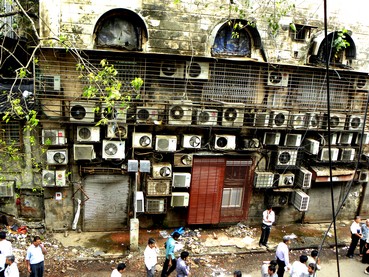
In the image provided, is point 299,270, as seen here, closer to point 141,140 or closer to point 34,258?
point 141,140

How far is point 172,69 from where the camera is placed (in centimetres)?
1048

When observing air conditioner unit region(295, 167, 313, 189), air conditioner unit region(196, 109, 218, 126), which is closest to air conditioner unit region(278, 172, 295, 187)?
air conditioner unit region(295, 167, 313, 189)

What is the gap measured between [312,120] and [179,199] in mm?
5419

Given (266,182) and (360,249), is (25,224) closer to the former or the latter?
(266,182)

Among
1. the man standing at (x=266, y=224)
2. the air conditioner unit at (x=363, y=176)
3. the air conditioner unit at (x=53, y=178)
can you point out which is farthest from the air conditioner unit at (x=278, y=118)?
the air conditioner unit at (x=53, y=178)

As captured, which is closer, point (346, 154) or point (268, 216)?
point (268, 216)

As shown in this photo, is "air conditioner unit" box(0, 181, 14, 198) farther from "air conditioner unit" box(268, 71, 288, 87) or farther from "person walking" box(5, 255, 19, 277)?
A: "air conditioner unit" box(268, 71, 288, 87)

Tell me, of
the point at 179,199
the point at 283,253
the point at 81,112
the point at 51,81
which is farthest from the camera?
the point at 179,199

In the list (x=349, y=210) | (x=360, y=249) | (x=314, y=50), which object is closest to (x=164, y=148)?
(x=314, y=50)

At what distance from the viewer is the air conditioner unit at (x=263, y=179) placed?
1157 cm

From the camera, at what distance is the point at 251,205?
12.2 metres

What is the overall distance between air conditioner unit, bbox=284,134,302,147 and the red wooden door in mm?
2442

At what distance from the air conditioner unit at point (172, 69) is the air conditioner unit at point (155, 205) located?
163 inches

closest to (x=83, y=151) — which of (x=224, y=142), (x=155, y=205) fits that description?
(x=155, y=205)
